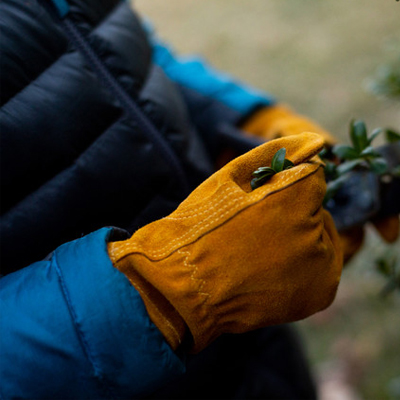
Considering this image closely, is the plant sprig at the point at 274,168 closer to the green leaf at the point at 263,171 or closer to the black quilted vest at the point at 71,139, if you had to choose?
the green leaf at the point at 263,171

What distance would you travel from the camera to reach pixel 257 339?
3.57 ft

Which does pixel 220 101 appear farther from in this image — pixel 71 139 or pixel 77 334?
pixel 77 334

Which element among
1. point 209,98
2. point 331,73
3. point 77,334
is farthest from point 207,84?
point 331,73

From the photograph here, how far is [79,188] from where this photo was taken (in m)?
0.77

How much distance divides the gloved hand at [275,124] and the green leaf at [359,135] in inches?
12.3

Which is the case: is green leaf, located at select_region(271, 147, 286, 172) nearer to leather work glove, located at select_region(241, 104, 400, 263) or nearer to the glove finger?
the glove finger

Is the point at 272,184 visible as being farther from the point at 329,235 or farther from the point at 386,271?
the point at 386,271

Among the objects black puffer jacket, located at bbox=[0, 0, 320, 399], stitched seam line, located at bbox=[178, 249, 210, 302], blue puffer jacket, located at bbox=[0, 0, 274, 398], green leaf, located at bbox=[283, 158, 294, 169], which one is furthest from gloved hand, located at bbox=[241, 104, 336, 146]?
stitched seam line, located at bbox=[178, 249, 210, 302]

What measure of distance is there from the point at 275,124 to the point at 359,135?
41 centimetres

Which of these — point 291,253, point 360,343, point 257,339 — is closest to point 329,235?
point 291,253

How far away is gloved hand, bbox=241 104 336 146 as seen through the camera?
1.12m

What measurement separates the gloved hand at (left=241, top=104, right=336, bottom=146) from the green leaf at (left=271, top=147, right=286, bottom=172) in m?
0.47

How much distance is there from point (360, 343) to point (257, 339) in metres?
0.98

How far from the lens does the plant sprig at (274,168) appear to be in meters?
0.64
